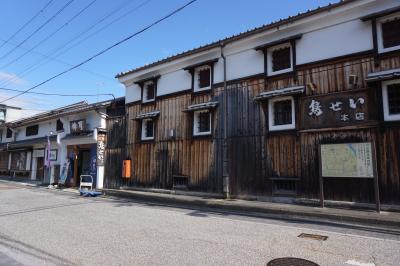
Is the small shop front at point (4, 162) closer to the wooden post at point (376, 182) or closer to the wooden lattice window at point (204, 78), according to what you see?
the wooden lattice window at point (204, 78)

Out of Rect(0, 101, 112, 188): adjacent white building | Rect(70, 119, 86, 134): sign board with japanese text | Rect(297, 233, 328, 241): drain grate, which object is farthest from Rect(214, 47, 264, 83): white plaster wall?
Rect(70, 119, 86, 134): sign board with japanese text

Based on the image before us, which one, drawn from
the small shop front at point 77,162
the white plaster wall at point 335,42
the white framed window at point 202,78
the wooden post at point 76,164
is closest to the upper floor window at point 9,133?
the small shop front at point 77,162

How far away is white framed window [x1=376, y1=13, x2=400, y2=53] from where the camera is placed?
10.6 meters

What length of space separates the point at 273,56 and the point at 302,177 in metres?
5.56

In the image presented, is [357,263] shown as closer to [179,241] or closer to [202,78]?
[179,241]

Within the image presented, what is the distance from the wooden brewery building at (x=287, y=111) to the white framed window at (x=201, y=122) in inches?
2.2

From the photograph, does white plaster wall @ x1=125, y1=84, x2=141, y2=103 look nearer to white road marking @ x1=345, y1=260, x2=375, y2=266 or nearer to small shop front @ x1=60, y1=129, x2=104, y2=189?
small shop front @ x1=60, y1=129, x2=104, y2=189

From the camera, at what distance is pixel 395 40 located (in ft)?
34.9

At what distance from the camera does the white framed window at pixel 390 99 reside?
10.4 meters

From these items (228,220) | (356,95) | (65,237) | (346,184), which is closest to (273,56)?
(356,95)

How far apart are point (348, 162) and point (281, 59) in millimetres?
Answer: 5382

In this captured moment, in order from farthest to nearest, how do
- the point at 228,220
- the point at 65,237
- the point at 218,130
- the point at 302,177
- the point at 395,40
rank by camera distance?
the point at 218,130 → the point at 302,177 → the point at 395,40 → the point at 228,220 → the point at 65,237

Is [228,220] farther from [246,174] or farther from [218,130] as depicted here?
[218,130]

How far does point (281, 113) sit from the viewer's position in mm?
13156
